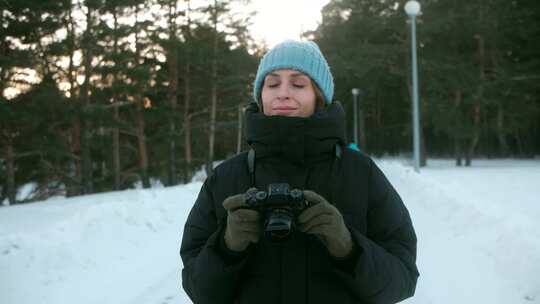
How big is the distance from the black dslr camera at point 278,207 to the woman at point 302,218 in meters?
0.03

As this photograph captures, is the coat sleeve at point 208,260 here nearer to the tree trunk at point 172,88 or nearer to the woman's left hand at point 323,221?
the woman's left hand at point 323,221

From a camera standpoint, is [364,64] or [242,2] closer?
[242,2]

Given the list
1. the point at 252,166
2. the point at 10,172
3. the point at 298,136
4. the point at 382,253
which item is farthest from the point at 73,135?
the point at 382,253

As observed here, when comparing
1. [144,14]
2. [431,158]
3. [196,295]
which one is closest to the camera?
[196,295]

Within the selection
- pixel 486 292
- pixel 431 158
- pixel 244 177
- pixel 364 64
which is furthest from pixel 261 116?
pixel 431 158

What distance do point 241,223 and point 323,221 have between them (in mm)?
290

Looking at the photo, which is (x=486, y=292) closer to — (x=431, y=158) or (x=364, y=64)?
(x=364, y=64)

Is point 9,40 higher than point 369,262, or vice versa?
point 9,40

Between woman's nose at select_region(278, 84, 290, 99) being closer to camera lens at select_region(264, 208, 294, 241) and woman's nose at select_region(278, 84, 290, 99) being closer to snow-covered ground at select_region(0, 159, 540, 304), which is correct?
camera lens at select_region(264, 208, 294, 241)

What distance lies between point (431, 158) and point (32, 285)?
1690 inches

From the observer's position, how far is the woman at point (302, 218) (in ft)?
6.01

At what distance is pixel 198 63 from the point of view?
27375mm

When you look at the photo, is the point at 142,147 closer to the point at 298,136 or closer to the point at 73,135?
the point at 73,135

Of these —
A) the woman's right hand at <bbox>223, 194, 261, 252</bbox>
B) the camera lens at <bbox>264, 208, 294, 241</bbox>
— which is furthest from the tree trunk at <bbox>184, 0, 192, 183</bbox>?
the camera lens at <bbox>264, 208, 294, 241</bbox>
